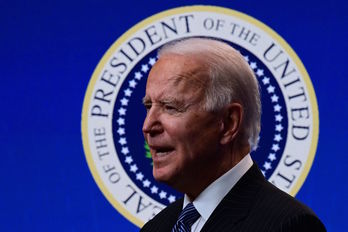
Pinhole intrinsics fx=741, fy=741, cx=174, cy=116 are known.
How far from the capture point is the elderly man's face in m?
1.14

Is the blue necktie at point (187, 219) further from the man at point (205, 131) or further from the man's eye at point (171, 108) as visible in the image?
the man's eye at point (171, 108)

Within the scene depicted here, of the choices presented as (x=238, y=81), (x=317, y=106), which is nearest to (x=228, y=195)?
(x=238, y=81)

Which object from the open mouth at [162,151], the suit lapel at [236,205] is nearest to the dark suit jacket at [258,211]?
the suit lapel at [236,205]

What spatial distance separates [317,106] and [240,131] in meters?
1.05

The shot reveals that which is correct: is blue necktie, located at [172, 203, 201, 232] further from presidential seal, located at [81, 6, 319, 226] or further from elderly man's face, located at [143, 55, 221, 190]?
presidential seal, located at [81, 6, 319, 226]

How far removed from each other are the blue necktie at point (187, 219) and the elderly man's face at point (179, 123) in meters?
0.05

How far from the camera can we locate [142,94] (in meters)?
2.26

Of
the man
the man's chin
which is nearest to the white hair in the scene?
the man

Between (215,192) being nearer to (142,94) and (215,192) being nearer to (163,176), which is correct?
(163,176)

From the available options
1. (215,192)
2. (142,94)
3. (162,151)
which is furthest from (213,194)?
(142,94)

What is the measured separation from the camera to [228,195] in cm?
116

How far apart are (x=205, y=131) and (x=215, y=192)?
10cm

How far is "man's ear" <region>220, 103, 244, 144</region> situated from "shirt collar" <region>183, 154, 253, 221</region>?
0.05 meters

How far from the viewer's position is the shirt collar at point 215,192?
116 cm
